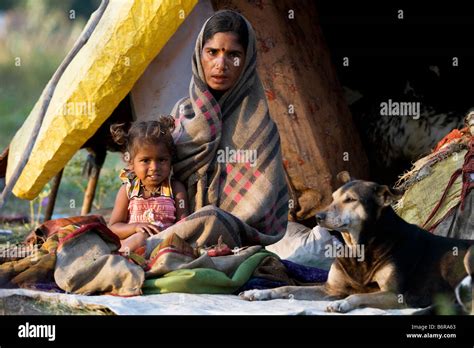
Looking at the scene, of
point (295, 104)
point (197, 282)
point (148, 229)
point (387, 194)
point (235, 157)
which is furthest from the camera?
point (295, 104)

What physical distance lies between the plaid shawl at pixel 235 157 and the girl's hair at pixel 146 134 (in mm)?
148

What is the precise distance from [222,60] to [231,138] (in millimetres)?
431

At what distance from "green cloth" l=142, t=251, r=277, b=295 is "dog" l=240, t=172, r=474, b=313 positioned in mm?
530

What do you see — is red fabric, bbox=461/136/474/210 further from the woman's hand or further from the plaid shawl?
the woman's hand

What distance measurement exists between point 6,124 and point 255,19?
7.50 m

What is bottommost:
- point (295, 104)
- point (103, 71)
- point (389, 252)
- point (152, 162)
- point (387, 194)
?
point (389, 252)

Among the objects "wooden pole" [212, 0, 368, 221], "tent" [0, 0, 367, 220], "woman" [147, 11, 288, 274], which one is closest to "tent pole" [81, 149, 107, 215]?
"tent" [0, 0, 367, 220]

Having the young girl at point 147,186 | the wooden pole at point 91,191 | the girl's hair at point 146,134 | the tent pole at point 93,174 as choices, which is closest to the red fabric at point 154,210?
the young girl at point 147,186

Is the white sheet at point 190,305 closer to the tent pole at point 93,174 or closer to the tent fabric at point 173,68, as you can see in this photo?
the tent fabric at point 173,68

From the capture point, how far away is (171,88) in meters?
7.69

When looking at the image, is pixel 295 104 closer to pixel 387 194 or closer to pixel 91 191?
pixel 91 191

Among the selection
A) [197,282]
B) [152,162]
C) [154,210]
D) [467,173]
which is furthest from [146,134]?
[467,173]

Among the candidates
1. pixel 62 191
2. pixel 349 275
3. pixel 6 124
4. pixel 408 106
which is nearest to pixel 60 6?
pixel 6 124

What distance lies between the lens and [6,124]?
583 inches
